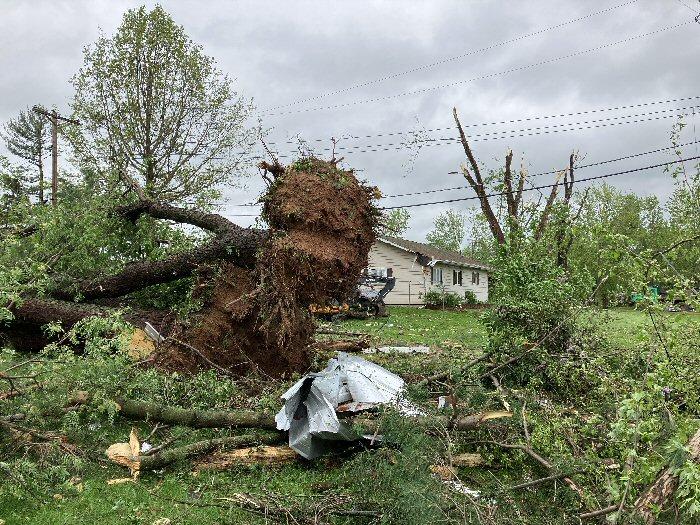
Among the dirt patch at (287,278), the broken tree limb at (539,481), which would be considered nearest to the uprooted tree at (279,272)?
the dirt patch at (287,278)

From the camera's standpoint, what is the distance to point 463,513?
11.0ft

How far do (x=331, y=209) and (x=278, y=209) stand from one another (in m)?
0.64

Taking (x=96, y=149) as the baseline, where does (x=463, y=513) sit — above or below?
below


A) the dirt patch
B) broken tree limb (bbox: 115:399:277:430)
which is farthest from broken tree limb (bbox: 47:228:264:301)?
broken tree limb (bbox: 115:399:277:430)

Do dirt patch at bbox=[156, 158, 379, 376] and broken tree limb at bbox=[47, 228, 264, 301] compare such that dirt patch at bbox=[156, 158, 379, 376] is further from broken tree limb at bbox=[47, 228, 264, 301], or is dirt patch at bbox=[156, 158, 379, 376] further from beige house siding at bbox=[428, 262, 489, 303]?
beige house siding at bbox=[428, 262, 489, 303]

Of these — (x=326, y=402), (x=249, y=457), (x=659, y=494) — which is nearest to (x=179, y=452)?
(x=249, y=457)

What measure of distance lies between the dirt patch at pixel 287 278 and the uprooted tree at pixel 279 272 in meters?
0.01

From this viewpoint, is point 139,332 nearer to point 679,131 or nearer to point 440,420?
point 440,420

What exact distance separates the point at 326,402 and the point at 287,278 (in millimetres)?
2317

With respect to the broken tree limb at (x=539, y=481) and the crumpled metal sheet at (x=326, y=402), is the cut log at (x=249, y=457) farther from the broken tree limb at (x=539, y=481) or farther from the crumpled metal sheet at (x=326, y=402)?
the broken tree limb at (x=539, y=481)

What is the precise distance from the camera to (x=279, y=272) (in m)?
7.31

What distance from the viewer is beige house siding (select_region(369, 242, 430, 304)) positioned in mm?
30375

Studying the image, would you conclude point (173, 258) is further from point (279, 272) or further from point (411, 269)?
point (411, 269)

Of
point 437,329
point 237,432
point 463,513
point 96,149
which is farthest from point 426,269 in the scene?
point 463,513
